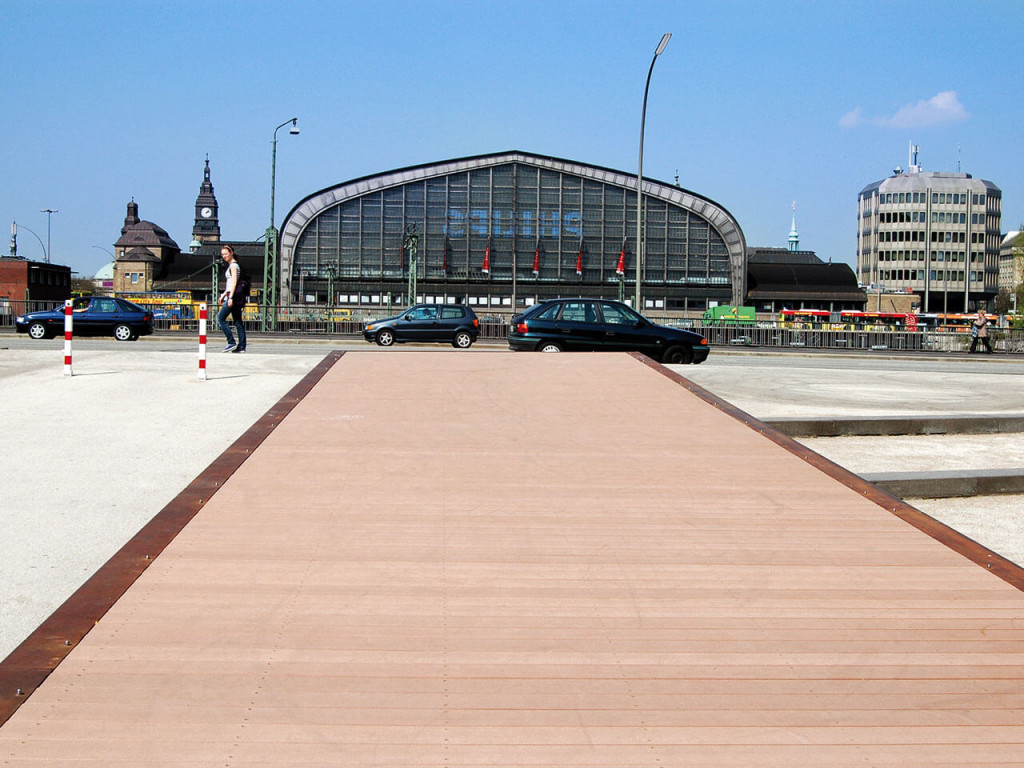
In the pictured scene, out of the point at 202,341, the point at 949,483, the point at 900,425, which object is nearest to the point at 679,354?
the point at 900,425

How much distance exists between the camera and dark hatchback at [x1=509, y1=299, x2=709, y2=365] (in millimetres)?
21125

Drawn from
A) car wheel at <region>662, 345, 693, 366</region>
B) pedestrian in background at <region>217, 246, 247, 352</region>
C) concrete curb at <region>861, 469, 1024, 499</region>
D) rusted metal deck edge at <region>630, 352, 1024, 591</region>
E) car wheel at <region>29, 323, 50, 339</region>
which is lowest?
concrete curb at <region>861, 469, 1024, 499</region>

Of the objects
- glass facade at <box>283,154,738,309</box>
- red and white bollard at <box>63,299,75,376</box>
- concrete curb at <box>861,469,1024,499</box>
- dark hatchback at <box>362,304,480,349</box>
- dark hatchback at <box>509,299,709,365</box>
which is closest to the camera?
concrete curb at <box>861,469,1024,499</box>

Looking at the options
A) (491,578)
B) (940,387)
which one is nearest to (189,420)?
(491,578)

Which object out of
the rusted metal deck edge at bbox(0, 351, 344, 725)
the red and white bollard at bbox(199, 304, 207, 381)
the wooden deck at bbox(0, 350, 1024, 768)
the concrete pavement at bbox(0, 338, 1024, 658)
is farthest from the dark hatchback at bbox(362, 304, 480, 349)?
the rusted metal deck edge at bbox(0, 351, 344, 725)

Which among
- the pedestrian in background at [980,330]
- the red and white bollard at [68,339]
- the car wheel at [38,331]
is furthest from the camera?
the pedestrian in background at [980,330]

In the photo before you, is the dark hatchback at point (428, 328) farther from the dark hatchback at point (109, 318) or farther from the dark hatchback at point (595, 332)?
the dark hatchback at point (595, 332)

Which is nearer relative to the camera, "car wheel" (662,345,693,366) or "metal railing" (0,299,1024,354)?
"car wheel" (662,345,693,366)

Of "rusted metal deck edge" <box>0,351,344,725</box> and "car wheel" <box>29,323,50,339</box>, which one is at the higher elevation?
"car wheel" <box>29,323,50,339</box>

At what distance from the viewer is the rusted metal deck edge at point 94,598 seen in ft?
13.1

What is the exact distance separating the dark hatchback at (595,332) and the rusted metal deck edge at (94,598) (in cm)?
1367

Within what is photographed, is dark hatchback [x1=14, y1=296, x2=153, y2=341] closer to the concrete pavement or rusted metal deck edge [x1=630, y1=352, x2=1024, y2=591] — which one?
the concrete pavement

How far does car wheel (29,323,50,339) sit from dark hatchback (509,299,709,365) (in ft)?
53.3

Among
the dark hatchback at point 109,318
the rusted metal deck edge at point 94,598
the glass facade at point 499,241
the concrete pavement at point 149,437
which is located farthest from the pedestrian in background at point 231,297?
the glass facade at point 499,241
